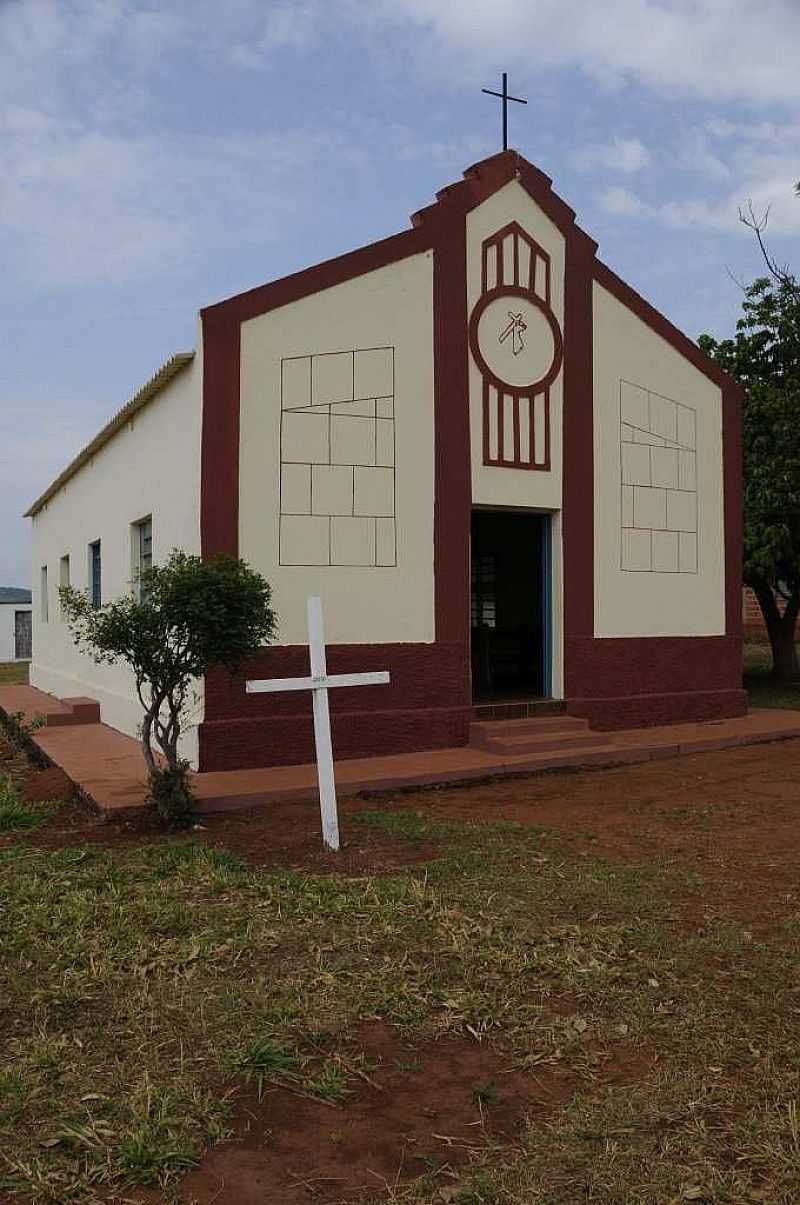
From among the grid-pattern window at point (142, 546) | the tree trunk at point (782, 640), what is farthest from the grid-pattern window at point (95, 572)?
the tree trunk at point (782, 640)

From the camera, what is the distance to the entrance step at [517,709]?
9773 mm

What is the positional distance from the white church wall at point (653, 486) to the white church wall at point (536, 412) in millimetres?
494

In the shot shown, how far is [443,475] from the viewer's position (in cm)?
960

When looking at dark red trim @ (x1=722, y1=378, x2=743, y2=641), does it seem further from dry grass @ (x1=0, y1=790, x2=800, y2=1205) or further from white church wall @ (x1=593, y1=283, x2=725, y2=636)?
dry grass @ (x1=0, y1=790, x2=800, y2=1205)

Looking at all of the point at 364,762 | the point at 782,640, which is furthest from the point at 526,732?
the point at 782,640

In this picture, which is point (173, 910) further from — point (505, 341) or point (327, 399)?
point (505, 341)

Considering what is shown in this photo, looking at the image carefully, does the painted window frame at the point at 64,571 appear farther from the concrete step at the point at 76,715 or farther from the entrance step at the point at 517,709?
the entrance step at the point at 517,709

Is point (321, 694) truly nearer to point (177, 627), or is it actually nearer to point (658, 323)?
point (177, 627)

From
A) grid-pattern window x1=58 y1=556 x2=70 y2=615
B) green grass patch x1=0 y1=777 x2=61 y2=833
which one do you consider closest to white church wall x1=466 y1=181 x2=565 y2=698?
green grass patch x1=0 y1=777 x2=61 y2=833

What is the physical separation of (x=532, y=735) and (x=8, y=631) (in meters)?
28.9

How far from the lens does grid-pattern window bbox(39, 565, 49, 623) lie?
1748cm

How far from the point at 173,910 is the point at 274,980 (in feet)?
3.35

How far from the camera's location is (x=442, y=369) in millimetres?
9656

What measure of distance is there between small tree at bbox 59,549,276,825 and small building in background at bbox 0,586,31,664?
2987cm
